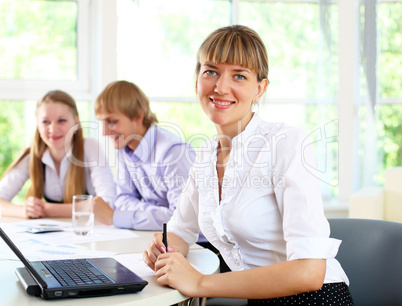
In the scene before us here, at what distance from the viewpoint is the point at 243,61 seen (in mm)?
1501

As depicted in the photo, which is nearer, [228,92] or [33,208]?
[228,92]

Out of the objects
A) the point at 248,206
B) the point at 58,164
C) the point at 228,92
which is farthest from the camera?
the point at 58,164

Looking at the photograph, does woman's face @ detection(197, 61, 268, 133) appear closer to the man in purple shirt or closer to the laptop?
the laptop

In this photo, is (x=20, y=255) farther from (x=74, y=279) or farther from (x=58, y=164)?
(x=58, y=164)

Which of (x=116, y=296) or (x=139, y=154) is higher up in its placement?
(x=139, y=154)

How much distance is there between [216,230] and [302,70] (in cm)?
290

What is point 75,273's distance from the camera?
122 cm

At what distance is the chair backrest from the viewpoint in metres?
1.54

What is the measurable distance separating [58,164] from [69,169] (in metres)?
0.16

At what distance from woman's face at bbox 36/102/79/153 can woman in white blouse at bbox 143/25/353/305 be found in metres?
1.24

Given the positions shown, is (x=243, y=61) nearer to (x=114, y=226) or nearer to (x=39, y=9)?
(x=114, y=226)

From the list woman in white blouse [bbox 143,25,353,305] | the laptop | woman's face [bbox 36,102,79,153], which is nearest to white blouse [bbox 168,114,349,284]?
woman in white blouse [bbox 143,25,353,305]

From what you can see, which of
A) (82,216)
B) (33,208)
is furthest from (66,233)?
(33,208)

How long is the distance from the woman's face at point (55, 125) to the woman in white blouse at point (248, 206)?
49.0 inches
